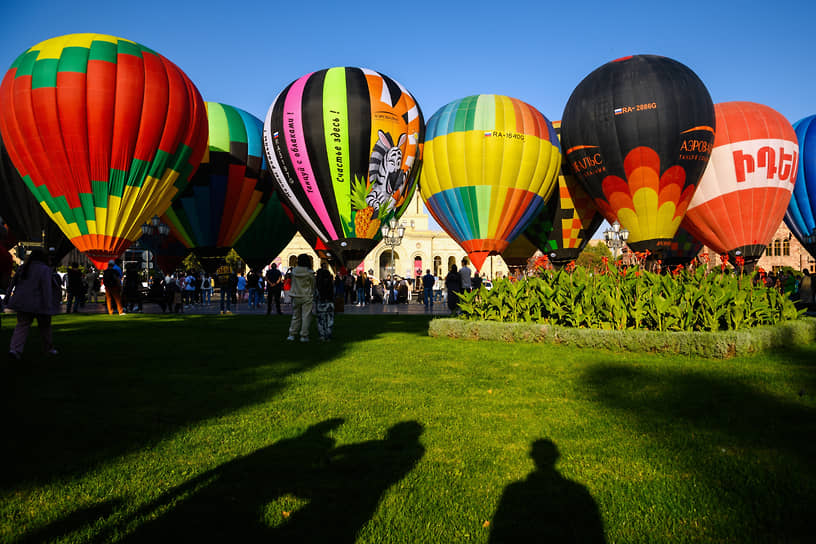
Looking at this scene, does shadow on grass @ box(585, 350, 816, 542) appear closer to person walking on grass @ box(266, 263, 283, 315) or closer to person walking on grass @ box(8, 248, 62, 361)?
person walking on grass @ box(8, 248, 62, 361)

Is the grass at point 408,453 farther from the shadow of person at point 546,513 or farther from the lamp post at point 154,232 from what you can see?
the lamp post at point 154,232

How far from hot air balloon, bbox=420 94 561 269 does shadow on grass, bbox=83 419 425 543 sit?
55.4 ft

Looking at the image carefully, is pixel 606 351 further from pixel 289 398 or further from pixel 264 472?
pixel 264 472

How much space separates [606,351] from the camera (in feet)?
25.9

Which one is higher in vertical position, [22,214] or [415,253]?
[415,253]

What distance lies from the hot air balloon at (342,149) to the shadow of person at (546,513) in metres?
15.3

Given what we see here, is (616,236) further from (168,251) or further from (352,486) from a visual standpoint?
(168,251)

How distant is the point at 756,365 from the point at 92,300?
89.2ft

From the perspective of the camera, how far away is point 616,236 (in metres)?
20.9

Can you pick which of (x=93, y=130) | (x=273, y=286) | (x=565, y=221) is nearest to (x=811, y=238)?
(x=565, y=221)

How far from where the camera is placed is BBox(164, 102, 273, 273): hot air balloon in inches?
821

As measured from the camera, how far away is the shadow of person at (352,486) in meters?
2.47

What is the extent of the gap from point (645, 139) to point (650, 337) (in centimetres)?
1240

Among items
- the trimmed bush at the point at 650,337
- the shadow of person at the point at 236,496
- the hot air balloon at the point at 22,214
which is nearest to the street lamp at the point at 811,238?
the trimmed bush at the point at 650,337
